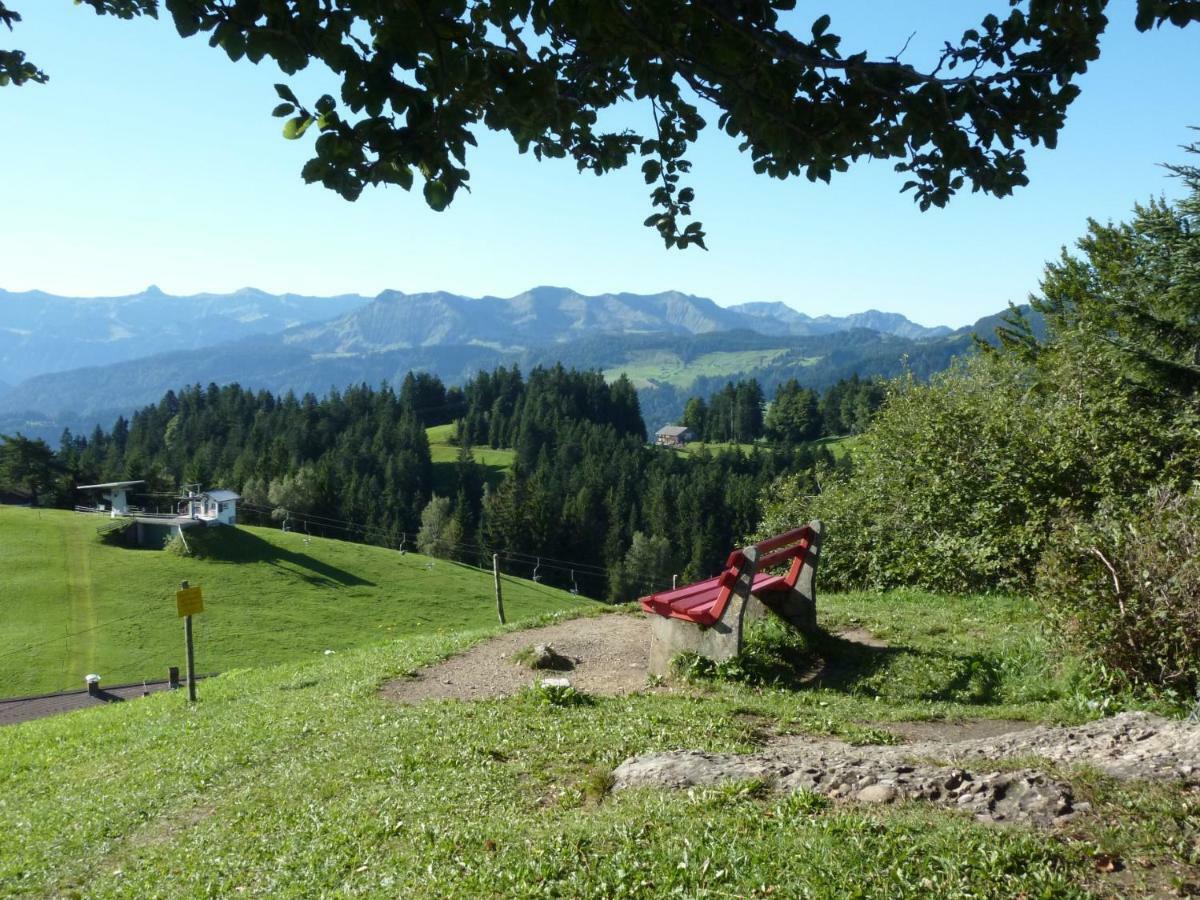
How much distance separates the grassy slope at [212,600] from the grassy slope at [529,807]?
97.1ft

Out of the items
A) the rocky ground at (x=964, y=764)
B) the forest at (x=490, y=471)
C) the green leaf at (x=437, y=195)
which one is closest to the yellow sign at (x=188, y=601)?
the rocky ground at (x=964, y=764)

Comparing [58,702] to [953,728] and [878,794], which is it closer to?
[953,728]

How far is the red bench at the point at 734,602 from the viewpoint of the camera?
1012 cm

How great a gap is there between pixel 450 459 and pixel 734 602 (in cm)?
14592

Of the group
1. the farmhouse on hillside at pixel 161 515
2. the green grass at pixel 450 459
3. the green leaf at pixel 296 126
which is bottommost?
the green grass at pixel 450 459

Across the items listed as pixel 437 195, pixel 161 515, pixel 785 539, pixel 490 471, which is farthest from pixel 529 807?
pixel 490 471

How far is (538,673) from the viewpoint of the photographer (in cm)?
1202

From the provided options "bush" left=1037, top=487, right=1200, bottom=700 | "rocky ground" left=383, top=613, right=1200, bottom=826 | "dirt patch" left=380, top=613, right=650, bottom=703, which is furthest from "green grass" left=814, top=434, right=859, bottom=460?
"rocky ground" left=383, top=613, right=1200, bottom=826

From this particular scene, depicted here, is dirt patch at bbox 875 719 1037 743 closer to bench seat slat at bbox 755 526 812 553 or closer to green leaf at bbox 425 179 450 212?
bench seat slat at bbox 755 526 812 553

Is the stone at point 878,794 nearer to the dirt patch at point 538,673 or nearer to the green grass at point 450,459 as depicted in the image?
the dirt patch at point 538,673

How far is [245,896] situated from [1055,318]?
29436 millimetres

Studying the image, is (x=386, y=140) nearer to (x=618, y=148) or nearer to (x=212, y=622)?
(x=618, y=148)

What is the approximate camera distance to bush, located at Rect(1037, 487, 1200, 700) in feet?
25.9

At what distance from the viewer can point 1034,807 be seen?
4895mm
